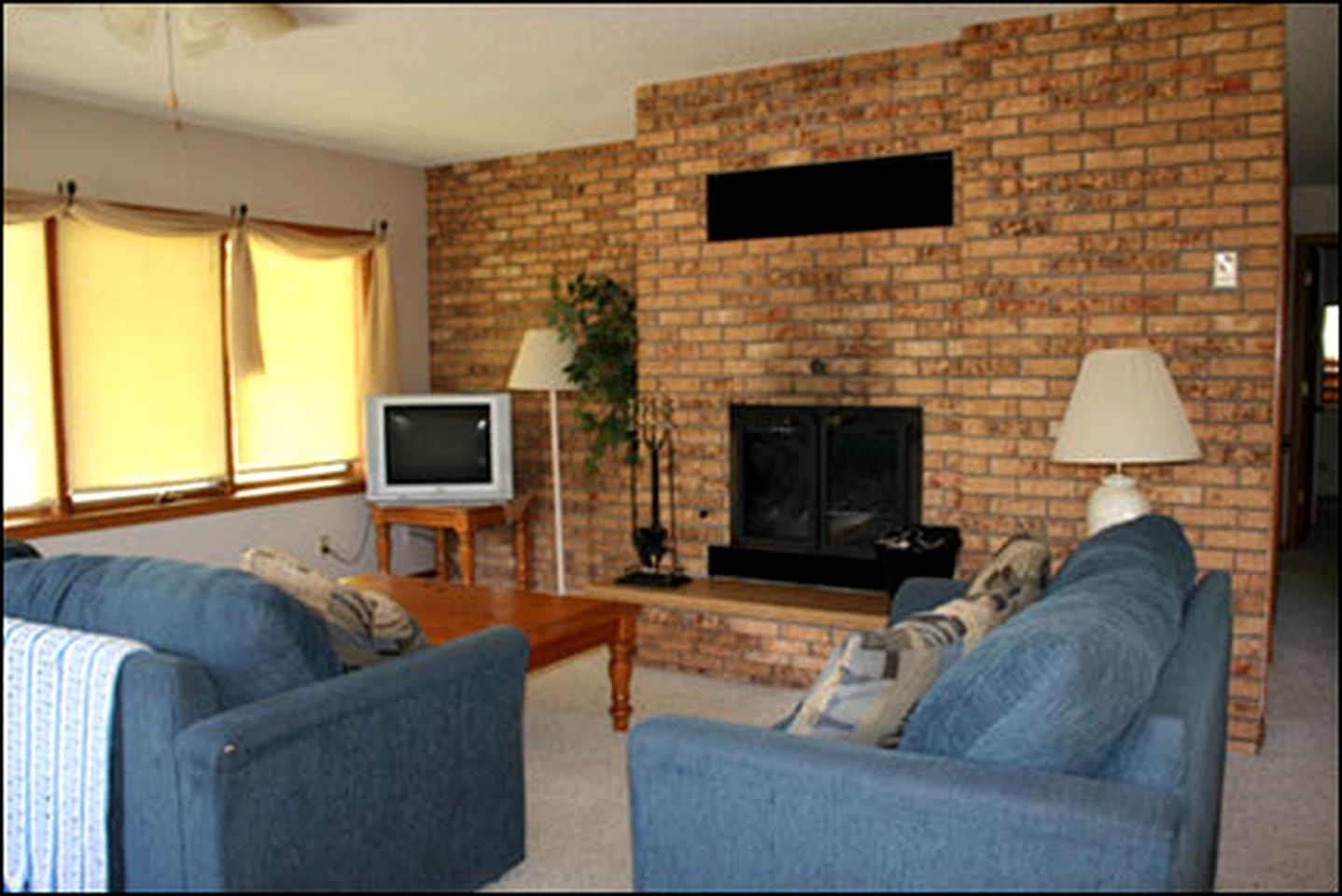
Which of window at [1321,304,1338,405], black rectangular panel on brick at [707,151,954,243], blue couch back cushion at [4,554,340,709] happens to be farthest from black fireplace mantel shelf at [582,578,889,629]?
window at [1321,304,1338,405]

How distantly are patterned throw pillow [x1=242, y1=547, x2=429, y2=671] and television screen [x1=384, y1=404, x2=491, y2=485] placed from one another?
9.15 feet

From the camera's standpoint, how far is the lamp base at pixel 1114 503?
2.89m

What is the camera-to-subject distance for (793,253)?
12.7 feet

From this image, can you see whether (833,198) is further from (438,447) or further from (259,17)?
(438,447)

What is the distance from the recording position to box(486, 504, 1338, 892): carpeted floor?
2.41 m

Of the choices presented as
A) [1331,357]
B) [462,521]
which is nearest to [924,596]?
[462,521]

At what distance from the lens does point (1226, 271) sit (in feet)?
10.1

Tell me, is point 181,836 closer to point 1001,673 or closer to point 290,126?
point 1001,673

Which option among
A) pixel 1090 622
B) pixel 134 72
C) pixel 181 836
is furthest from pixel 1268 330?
pixel 134 72

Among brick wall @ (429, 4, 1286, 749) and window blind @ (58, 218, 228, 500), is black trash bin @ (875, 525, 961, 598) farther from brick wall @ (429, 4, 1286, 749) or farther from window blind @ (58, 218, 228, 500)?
window blind @ (58, 218, 228, 500)

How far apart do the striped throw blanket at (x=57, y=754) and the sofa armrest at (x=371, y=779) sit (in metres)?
0.18

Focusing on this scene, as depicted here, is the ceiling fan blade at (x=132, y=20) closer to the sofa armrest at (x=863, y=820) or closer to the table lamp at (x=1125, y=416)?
the sofa armrest at (x=863, y=820)

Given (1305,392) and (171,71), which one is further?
(1305,392)

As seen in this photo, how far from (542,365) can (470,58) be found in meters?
1.51
